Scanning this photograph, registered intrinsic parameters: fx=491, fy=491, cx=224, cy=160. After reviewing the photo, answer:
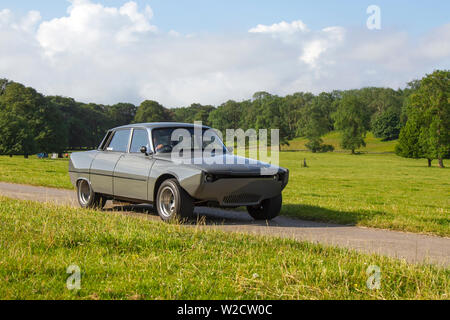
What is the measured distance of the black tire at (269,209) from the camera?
30.7ft

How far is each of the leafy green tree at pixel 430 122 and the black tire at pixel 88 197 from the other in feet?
185

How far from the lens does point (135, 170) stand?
30.8 ft

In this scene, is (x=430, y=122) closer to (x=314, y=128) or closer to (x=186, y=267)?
(x=314, y=128)

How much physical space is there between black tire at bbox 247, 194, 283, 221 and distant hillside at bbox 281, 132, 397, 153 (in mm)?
100730

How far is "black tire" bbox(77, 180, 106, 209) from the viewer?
10461 mm

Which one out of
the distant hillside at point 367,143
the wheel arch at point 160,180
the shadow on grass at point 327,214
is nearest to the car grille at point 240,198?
the wheel arch at point 160,180

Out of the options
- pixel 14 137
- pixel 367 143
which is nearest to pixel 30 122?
pixel 14 137

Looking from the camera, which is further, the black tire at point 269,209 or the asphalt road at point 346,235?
the black tire at point 269,209

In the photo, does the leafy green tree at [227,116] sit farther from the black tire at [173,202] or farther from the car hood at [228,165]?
the black tire at [173,202]

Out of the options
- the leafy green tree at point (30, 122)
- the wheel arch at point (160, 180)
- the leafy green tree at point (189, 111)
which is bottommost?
the wheel arch at point (160, 180)

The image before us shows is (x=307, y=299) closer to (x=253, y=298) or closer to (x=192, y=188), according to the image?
(x=253, y=298)

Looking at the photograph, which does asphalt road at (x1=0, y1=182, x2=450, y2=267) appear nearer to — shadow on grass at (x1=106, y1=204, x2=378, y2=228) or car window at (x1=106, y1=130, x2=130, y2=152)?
shadow on grass at (x1=106, y1=204, x2=378, y2=228)

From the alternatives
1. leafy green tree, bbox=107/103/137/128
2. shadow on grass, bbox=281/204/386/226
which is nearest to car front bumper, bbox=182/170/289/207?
shadow on grass, bbox=281/204/386/226

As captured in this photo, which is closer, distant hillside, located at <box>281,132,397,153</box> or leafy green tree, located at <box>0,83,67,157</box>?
leafy green tree, located at <box>0,83,67,157</box>
